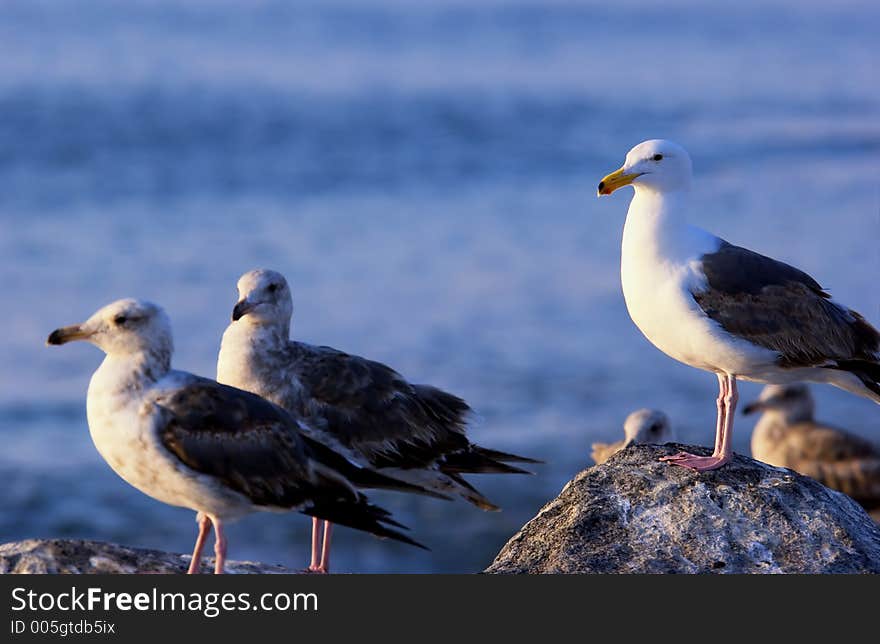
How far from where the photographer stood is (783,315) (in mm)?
8992

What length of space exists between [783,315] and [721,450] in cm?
96

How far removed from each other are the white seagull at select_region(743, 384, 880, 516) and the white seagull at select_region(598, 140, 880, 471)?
7.07 m

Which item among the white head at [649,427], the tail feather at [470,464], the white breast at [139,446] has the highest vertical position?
the white head at [649,427]

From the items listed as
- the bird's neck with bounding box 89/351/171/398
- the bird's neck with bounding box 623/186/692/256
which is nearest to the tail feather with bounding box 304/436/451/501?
the bird's neck with bounding box 89/351/171/398

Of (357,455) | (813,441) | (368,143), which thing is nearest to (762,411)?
(813,441)

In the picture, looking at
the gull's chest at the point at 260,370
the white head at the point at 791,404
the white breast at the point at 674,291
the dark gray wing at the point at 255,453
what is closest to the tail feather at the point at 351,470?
the dark gray wing at the point at 255,453

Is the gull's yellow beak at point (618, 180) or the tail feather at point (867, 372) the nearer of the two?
the tail feather at point (867, 372)

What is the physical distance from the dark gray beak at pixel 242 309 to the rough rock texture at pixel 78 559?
160 cm

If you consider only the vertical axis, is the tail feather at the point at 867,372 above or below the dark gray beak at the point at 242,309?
below

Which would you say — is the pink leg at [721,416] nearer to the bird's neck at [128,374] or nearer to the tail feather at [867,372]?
the tail feather at [867,372]

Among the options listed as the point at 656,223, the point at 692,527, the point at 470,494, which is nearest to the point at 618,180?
the point at 656,223

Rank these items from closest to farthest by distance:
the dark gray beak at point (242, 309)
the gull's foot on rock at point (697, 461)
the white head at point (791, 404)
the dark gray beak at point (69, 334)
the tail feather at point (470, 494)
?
the dark gray beak at point (69, 334) → the gull's foot on rock at point (697, 461) → the dark gray beak at point (242, 309) → the tail feather at point (470, 494) → the white head at point (791, 404)

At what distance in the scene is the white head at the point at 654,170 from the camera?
30.9 feet

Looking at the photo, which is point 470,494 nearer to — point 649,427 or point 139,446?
point 649,427
